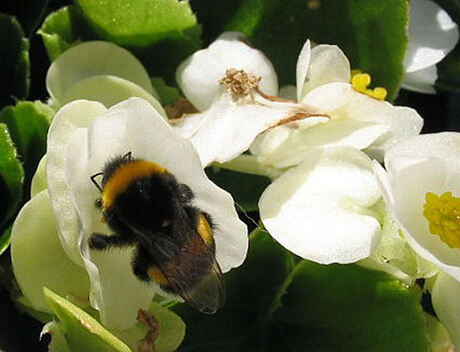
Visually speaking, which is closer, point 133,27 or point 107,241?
point 107,241

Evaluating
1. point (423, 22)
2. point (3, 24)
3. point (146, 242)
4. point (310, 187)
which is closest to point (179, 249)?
point (146, 242)

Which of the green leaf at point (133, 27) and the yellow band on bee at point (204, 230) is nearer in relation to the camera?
the yellow band on bee at point (204, 230)

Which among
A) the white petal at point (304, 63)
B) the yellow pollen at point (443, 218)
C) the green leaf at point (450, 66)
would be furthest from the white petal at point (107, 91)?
the green leaf at point (450, 66)

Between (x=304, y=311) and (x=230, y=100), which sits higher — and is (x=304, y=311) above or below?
below

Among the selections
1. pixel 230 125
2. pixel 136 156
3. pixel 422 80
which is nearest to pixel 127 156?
pixel 136 156

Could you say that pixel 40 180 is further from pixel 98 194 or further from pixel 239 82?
pixel 239 82

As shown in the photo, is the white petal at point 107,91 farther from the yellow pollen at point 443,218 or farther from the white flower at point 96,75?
the yellow pollen at point 443,218

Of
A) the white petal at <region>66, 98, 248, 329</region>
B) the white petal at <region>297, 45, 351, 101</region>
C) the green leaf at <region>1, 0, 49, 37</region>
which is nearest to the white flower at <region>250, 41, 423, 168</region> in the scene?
the white petal at <region>297, 45, 351, 101</region>

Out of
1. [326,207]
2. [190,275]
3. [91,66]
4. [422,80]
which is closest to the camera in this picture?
[190,275]
